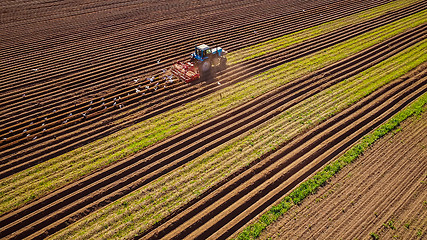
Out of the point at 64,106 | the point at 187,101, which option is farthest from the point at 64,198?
the point at 187,101

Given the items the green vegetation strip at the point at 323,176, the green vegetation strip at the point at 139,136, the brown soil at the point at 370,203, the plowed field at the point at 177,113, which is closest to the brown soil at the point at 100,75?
the plowed field at the point at 177,113

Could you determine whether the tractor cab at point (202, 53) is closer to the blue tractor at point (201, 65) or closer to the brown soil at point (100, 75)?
the blue tractor at point (201, 65)

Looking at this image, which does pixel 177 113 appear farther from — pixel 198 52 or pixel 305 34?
pixel 305 34

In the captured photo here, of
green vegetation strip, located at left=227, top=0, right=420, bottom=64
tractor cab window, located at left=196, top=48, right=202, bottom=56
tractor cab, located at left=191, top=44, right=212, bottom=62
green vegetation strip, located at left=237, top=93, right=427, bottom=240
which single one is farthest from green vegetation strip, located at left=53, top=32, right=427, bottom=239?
tractor cab window, located at left=196, top=48, right=202, bottom=56

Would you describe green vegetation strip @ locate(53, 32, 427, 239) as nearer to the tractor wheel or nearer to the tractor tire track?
the tractor tire track

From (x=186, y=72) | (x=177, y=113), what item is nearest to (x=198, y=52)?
(x=186, y=72)

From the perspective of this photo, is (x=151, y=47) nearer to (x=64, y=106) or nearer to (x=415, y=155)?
(x=64, y=106)
